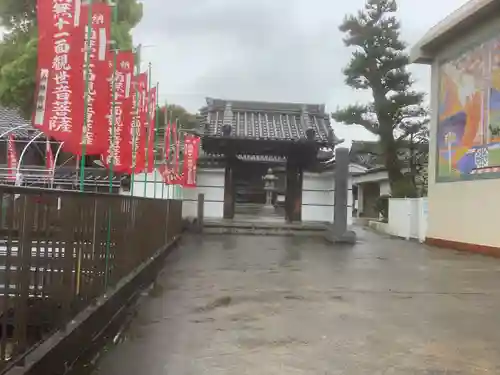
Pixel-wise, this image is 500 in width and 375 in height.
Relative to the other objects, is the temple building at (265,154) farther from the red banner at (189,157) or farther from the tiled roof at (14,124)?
the tiled roof at (14,124)

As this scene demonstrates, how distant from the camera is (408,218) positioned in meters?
19.9

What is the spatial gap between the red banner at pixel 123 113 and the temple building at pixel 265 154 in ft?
33.3

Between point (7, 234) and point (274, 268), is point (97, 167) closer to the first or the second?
point (274, 268)

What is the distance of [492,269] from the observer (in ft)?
36.7

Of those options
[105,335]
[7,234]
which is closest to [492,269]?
[105,335]

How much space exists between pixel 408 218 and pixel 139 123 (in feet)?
38.7

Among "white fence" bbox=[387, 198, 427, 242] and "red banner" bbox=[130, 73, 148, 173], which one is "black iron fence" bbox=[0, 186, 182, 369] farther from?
"white fence" bbox=[387, 198, 427, 242]

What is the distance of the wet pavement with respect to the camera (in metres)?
4.55

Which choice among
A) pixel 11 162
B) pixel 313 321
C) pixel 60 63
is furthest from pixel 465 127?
pixel 11 162

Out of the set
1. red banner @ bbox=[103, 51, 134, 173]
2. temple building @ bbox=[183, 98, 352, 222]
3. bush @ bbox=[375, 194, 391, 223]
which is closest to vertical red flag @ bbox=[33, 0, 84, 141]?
red banner @ bbox=[103, 51, 134, 173]

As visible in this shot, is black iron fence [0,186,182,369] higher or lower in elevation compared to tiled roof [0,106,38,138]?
lower

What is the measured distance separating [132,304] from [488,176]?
35.0 feet

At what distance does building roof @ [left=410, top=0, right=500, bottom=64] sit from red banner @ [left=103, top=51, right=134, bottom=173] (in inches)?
366

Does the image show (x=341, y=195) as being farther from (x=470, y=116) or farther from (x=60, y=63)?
(x=60, y=63)
